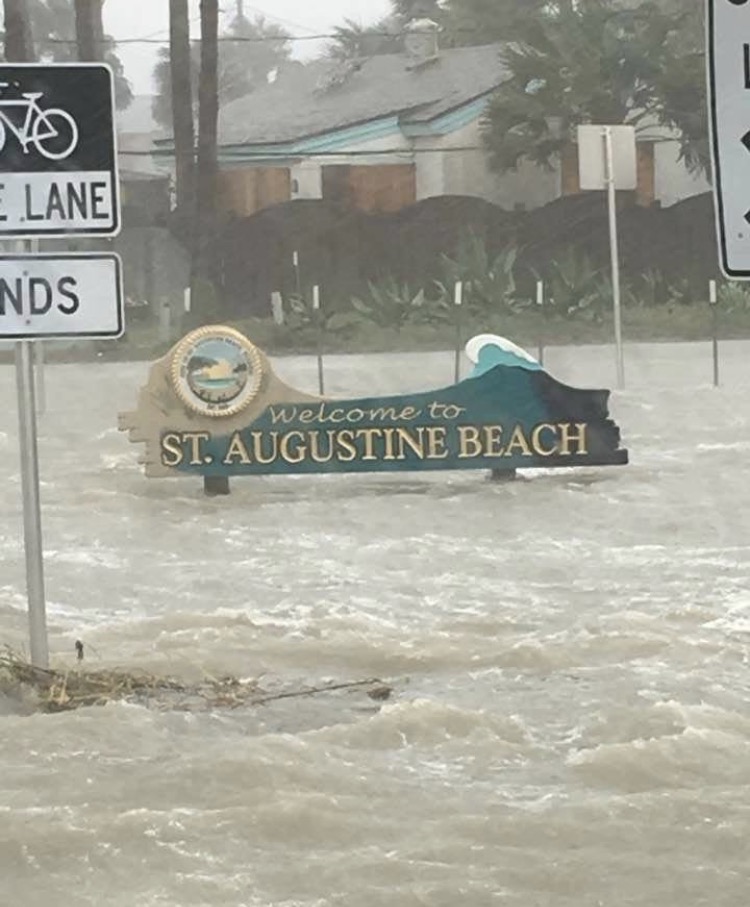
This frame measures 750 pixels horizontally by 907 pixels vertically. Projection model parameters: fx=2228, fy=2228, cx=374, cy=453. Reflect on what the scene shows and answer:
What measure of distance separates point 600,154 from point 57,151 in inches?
63.6

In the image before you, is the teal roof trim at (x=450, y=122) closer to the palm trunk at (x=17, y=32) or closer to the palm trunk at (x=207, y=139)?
the palm trunk at (x=207, y=139)

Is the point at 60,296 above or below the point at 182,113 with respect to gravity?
below

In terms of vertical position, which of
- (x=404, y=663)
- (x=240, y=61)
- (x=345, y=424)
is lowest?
(x=404, y=663)

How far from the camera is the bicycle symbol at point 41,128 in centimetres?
214

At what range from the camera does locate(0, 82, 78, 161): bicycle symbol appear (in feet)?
7.03

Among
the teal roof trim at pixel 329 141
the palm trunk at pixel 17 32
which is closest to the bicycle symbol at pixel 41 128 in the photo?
the palm trunk at pixel 17 32

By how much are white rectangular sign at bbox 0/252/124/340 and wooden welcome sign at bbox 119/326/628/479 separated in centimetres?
155

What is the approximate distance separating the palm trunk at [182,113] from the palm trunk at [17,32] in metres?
0.23

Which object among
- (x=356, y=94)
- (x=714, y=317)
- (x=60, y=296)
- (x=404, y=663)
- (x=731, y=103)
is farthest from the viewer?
(x=714, y=317)

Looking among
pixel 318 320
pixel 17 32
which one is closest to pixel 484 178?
pixel 318 320

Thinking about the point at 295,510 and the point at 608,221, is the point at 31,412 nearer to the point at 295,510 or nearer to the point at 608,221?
the point at 295,510

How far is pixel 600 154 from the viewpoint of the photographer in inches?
A: 142

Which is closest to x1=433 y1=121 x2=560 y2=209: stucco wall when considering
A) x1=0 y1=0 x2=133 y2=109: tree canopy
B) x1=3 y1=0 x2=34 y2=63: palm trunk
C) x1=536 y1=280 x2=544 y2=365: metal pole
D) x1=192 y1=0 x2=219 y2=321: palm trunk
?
x1=536 y1=280 x2=544 y2=365: metal pole

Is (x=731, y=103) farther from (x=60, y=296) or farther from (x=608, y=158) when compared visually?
(x=608, y=158)
